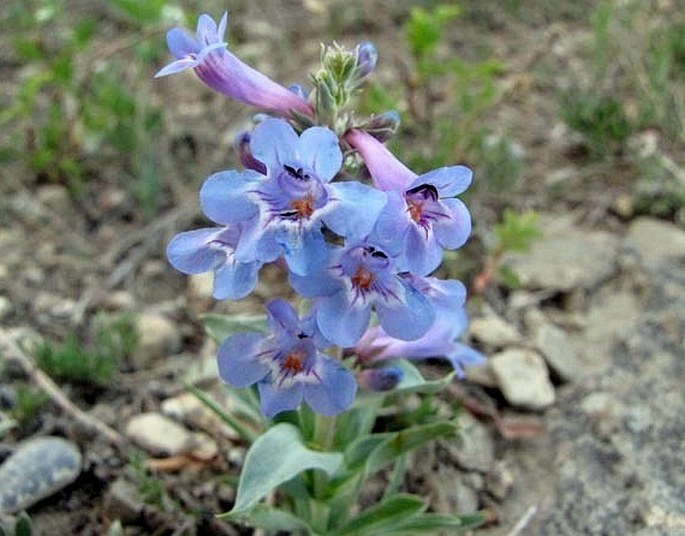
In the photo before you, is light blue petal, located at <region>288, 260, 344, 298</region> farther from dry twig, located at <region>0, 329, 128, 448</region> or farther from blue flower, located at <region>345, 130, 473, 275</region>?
dry twig, located at <region>0, 329, 128, 448</region>

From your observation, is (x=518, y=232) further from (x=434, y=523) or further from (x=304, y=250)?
(x=304, y=250)

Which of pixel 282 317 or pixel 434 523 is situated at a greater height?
pixel 282 317

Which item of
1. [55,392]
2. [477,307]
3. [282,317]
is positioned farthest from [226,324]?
[477,307]

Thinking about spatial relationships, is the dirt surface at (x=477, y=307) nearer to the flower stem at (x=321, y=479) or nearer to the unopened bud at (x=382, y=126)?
the flower stem at (x=321, y=479)

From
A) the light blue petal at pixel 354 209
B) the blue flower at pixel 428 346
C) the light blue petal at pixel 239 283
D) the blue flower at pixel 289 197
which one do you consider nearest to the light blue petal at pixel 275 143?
the blue flower at pixel 289 197

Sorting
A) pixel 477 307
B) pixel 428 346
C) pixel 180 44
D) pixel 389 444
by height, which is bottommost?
pixel 477 307

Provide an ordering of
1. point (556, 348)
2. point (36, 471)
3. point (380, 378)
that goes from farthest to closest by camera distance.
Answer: point (556, 348) → point (36, 471) → point (380, 378)

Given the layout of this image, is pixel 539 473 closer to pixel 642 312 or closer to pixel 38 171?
pixel 642 312

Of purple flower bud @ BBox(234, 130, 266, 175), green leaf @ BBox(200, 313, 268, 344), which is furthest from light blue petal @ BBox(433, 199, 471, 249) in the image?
green leaf @ BBox(200, 313, 268, 344)
